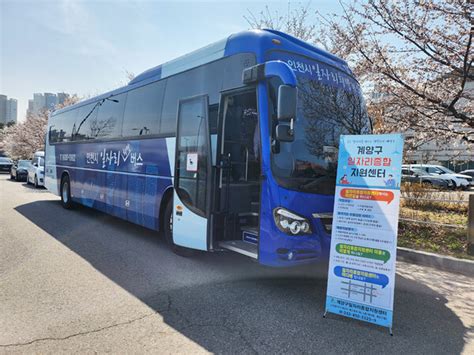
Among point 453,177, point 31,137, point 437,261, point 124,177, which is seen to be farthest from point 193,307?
point 31,137

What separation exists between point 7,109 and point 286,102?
103 m

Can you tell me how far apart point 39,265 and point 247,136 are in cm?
398

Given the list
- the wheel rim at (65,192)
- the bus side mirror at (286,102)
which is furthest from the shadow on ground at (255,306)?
the wheel rim at (65,192)

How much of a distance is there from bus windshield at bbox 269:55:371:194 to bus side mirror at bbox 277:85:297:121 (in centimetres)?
40

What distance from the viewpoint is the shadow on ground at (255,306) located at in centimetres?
350

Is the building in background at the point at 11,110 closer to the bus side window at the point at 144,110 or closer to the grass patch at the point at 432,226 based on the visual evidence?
the bus side window at the point at 144,110

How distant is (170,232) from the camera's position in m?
6.66

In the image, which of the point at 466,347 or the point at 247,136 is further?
the point at 247,136

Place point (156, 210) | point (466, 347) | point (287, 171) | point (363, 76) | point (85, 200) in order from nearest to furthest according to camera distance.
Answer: point (466, 347), point (287, 171), point (156, 210), point (363, 76), point (85, 200)

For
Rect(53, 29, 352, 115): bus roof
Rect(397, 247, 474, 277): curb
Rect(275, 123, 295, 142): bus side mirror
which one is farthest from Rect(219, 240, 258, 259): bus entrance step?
Rect(397, 247, 474, 277): curb

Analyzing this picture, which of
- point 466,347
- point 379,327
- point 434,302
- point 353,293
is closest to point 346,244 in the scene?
point 353,293

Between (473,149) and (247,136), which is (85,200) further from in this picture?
(473,149)

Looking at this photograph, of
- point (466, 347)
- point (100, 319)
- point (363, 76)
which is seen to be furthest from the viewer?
point (363, 76)

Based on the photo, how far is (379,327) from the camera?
3.91 m
